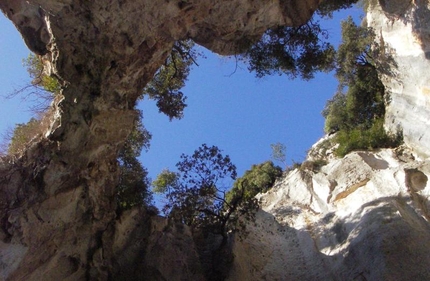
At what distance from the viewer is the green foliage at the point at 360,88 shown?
21.5 m

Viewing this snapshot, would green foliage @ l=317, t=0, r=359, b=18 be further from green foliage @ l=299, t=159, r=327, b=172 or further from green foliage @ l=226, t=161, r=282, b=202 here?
green foliage @ l=226, t=161, r=282, b=202

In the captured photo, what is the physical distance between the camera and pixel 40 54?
13.0 meters

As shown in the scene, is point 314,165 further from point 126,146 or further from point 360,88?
point 126,146

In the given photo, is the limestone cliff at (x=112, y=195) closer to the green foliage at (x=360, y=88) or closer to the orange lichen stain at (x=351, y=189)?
the orange lichen stain at (x=351, y=189)

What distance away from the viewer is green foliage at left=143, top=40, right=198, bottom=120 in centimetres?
1892

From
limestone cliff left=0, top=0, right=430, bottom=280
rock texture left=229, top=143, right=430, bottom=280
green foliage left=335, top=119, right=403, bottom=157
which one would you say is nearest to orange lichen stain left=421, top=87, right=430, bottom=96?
rock texture left=229, top=143, right=430, bottom=280

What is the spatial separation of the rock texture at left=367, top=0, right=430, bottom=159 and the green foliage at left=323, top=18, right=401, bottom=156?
987 millimetres

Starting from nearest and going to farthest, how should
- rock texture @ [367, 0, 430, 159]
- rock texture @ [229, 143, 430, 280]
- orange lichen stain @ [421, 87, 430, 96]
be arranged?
rock texture @ [229, 143, 430, 280] < orange lichen stain @ [421, 87, 430, 96] < rock texture @ [367, 0, 430, 159]

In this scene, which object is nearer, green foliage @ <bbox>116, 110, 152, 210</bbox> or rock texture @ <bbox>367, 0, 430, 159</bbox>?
green foliage @ <bbox>116, 110, 152, 210</bbox>

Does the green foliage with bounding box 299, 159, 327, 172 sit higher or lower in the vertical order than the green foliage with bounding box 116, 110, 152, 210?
higher

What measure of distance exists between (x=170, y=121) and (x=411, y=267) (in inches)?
441

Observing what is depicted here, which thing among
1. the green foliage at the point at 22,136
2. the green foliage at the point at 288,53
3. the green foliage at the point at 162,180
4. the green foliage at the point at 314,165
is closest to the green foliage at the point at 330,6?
the green foliage at the point at 288,53

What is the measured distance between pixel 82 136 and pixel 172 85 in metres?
7.14

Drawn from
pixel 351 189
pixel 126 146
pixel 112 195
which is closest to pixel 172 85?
pixel 126 146
